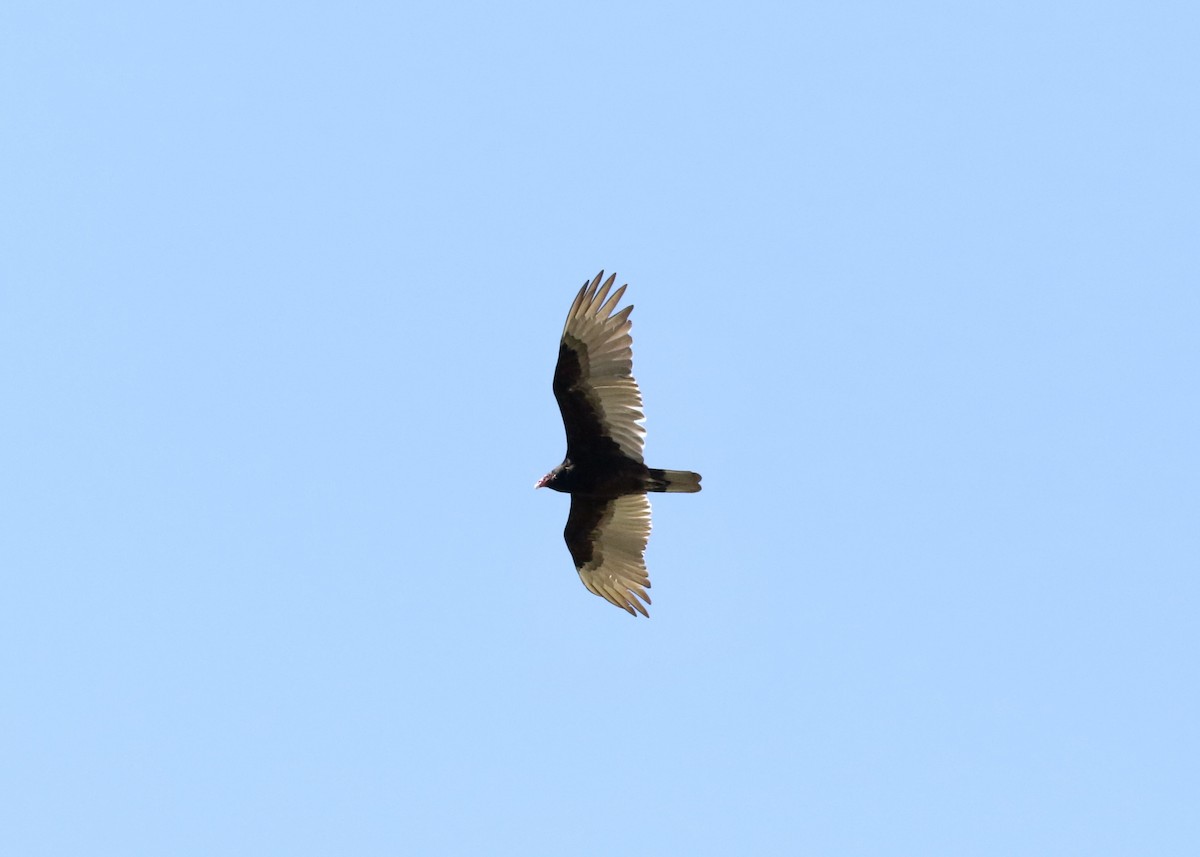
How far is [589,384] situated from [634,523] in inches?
81.6

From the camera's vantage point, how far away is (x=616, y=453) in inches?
715

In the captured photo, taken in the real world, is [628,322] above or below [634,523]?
above

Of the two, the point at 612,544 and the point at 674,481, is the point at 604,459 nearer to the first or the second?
the point at 674,481

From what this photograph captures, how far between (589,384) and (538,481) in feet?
5.51

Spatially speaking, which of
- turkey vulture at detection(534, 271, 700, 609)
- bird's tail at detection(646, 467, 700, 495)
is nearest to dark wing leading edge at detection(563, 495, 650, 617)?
turkey vulture at detection(534, 271, 700, 609)

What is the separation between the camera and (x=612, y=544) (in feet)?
62.4

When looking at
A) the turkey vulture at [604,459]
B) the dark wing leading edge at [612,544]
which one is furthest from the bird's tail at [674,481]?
the dark wing leading edge at [612,544]

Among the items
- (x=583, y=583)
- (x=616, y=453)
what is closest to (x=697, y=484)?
(x=616, y=453)

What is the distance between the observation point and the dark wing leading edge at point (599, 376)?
57.6ft

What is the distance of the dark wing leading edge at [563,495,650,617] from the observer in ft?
61.7

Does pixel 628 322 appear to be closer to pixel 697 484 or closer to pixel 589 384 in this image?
pixel 589 384

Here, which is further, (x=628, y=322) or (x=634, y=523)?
(x=634, y=523)

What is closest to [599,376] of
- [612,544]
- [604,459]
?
[604,459]

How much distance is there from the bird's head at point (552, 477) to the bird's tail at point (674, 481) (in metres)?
1.08
